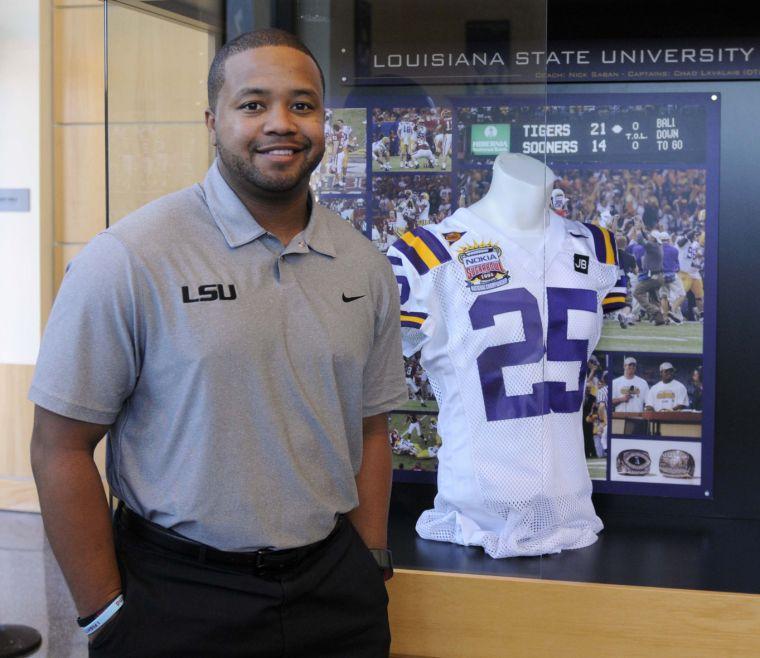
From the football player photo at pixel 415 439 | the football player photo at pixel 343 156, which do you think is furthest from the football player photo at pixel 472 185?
the football player photo at pixel 415 439

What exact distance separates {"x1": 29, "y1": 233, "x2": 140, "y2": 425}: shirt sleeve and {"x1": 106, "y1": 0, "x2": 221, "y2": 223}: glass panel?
1146 mm

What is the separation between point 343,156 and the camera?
9.05ft

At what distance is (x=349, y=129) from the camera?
277 cm

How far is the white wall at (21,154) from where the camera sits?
14.8 ft

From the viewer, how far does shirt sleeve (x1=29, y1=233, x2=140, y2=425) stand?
5.07 ft

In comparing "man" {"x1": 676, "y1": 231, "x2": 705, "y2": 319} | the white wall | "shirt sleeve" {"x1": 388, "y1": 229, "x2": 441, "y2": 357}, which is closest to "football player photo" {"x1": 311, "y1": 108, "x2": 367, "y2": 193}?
"shirt sleeve" {"x1": 388, "y1": 229, "x2": 441, "y2": 357}

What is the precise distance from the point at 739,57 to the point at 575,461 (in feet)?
4.73

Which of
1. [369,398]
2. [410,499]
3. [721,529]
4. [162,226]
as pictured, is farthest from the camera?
[721,529]

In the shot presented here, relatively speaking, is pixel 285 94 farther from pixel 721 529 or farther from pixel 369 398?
pixel 721 529

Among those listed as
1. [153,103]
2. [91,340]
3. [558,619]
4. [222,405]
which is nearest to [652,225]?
[558,619]

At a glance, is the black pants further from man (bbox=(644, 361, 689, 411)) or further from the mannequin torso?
man (bbox=(644, 361, 689, 411))

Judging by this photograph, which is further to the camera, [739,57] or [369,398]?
[739,57]

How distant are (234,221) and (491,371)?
3.92 feet

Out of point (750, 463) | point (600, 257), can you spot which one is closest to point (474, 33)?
point (600, 257)
